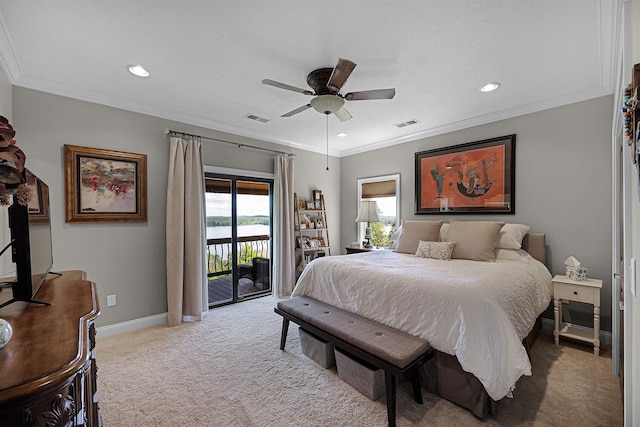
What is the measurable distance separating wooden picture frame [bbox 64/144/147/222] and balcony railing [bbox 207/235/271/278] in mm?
1080

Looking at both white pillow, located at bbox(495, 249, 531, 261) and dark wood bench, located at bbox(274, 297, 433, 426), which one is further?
white pillow, located at bbox(495, 249, 531, 261)

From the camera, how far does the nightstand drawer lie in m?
2.63

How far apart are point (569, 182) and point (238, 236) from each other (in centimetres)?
431

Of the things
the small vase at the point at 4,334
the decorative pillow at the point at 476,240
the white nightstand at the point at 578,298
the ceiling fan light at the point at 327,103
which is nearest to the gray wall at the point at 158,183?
the white nightstand at the point at 578,298

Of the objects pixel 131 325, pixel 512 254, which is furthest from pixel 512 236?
pixel 131 325

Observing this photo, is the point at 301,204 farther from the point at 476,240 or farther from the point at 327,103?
the point at 476,240

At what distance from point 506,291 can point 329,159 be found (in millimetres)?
4069

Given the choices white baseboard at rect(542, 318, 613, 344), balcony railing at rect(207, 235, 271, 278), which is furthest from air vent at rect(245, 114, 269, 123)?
white baseboard at rect(542, 318, 613, 344)

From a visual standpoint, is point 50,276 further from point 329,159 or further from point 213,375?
point 329,159

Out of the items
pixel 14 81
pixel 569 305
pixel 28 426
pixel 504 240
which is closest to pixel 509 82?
pixel 504 240

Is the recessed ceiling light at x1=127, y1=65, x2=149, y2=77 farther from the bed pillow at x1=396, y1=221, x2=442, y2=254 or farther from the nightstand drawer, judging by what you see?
the nightstand drawer

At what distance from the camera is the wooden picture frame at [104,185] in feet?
9.40

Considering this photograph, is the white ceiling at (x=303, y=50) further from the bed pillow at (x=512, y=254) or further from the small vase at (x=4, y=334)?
the small vase at (x=4, y=334)

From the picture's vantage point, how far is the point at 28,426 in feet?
2.26
